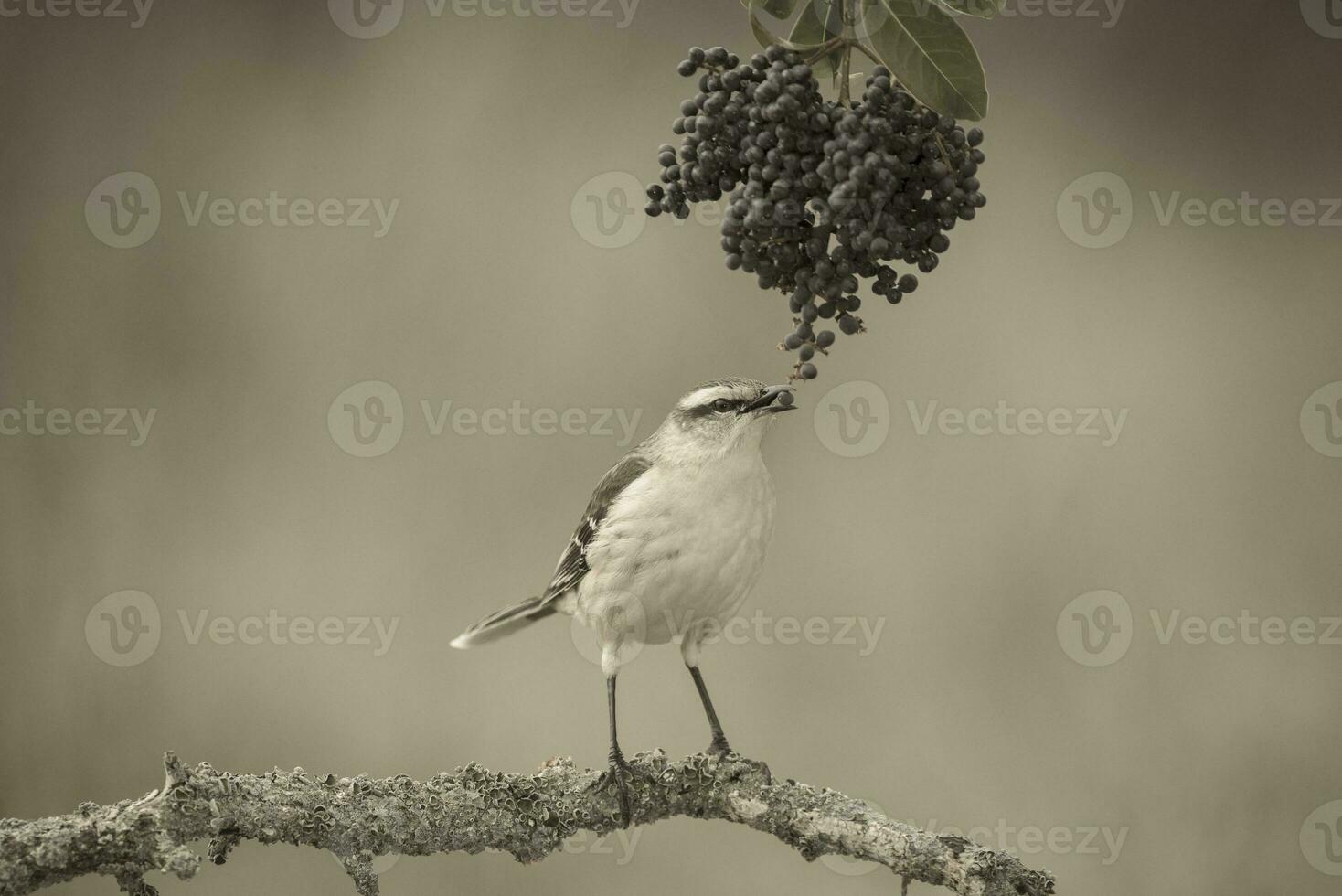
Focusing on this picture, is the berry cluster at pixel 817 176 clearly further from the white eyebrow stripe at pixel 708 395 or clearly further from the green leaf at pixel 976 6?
the white eyebrow stripe at pixel 708 395

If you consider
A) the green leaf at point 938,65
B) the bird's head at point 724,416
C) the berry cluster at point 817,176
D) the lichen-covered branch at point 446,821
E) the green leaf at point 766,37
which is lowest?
the lichen-covered branch at point 446,821

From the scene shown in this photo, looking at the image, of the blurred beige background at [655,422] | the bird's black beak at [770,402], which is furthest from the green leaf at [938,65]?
the blurred beige background at [655,422]

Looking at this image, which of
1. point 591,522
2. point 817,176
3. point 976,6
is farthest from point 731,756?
point 976,6

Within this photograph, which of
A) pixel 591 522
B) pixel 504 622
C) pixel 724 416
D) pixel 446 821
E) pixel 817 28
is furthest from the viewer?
pixel 504 622

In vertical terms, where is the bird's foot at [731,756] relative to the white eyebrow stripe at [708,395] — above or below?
below

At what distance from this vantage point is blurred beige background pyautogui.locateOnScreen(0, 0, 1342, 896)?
11.0 feet

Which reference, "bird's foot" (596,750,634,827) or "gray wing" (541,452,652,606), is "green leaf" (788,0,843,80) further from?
"bird's foot" (596,750,634,827)

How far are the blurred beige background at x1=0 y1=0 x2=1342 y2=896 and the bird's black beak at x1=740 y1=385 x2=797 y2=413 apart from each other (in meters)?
1.51

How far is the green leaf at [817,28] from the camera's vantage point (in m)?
1.26

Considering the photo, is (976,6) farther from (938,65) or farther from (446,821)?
(446,821)

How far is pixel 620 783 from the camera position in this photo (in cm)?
181

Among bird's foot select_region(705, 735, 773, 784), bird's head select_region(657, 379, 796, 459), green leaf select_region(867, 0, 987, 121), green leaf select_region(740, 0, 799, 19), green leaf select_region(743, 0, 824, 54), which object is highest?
green leaf select_region(740, 0, 799, 19)

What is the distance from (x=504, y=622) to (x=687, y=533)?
46 cm

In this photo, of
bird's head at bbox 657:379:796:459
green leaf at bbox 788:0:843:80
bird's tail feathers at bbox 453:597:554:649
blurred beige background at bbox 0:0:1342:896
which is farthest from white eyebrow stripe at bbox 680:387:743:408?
blurred beige background at bbox 0:0:1342:896
